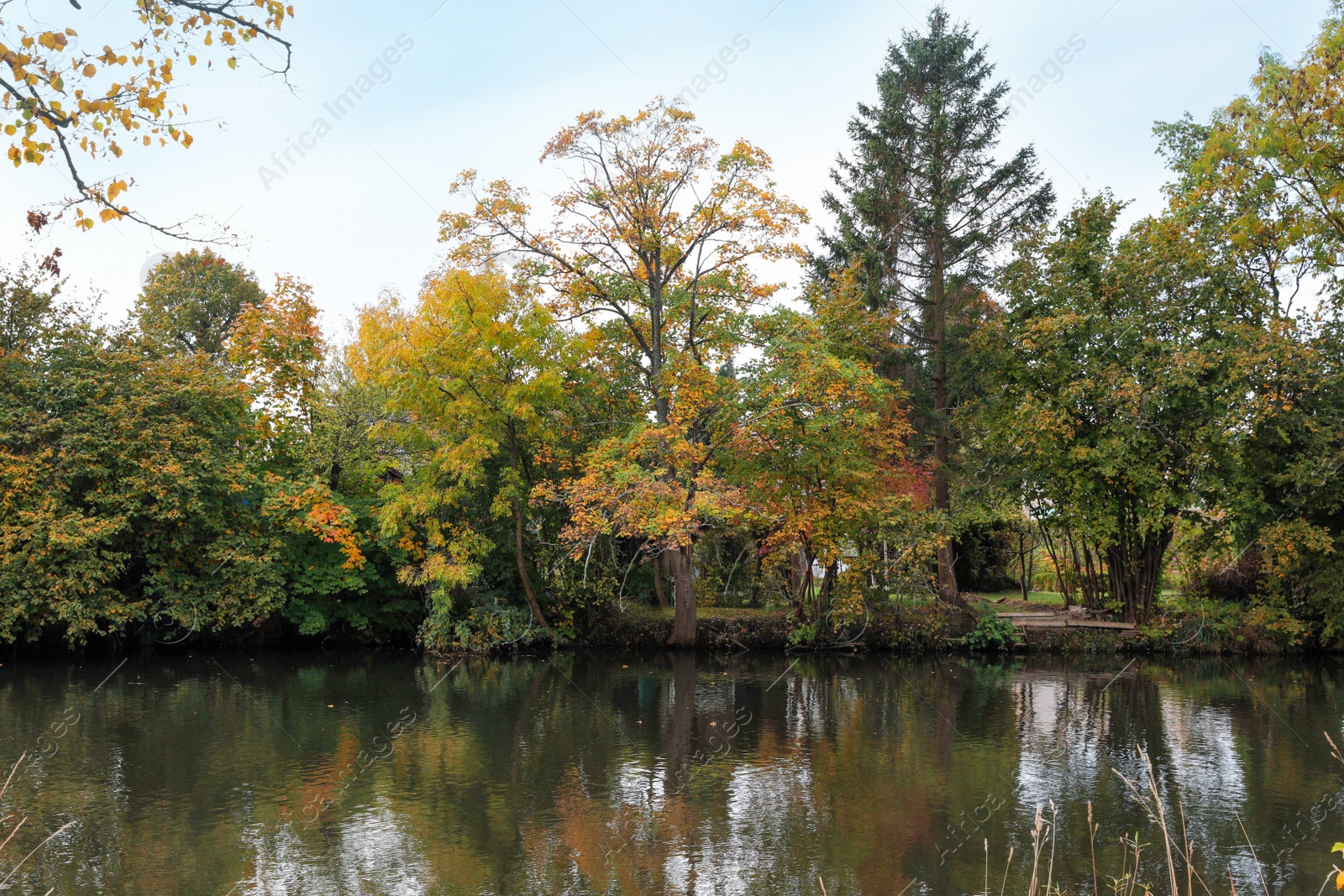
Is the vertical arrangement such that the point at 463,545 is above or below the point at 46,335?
below

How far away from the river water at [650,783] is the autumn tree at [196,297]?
2004 cm

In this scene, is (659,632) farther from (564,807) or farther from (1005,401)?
(564,807)

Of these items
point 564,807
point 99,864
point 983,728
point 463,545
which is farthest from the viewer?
point 463,545

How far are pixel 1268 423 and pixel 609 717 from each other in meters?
15.8

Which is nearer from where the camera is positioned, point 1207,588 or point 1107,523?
point 1107,523

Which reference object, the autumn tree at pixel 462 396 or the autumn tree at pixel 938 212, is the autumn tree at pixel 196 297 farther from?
the autumn tree at pixel 938 212

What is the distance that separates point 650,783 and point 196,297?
104 feet

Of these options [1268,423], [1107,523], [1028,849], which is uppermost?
[1268,423]

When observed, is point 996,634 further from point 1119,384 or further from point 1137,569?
point 1119,384

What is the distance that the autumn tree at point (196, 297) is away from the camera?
3478 cm

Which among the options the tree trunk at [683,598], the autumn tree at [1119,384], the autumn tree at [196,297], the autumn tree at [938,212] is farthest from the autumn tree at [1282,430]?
the autumn tree at [196,297]

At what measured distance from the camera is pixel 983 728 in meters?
13.2

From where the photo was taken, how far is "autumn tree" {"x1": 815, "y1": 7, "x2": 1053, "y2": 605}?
22938 mm

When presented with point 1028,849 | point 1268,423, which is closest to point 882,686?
point 1028,849
